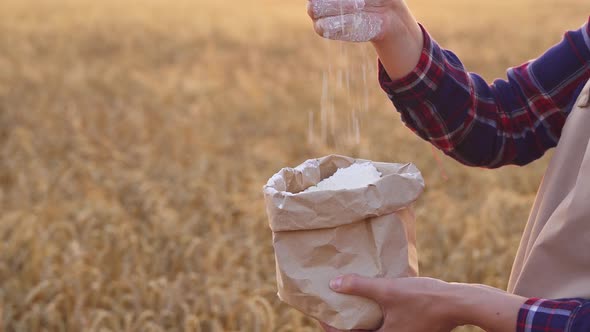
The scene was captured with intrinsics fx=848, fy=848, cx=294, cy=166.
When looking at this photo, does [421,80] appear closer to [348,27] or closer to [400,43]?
[400,43]

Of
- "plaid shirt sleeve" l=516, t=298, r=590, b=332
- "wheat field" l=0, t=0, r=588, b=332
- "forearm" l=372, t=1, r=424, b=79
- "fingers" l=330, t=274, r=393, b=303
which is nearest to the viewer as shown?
"plaid shirt sleeve" l=516, t=298, r=590, b=332

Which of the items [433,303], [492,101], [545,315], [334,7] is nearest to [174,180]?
[492,101]

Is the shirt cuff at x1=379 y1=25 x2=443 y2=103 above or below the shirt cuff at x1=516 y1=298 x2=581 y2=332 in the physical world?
above

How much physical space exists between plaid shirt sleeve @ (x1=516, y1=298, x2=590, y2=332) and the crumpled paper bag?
0.73ft

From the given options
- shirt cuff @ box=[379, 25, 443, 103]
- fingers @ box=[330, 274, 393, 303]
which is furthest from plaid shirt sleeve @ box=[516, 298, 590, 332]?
shirt cuff @ box=[379, 25, 443, 103]

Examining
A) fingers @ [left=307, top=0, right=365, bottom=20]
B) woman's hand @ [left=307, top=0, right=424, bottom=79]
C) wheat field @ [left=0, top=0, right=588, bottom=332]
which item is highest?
fingers @ [left=307, top=0, right=365, bottom=20]

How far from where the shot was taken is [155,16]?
38.3 ft

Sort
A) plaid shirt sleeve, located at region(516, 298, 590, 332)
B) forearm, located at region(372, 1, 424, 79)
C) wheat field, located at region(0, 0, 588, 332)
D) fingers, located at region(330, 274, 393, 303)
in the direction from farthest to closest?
wheat field, located at region(0, 0, 588, 332) < forearm, located at region(372, 1, 424, 79) < fingers, located at region(330, 274, 393, 303) < plaid shirt sleeve, located at region(516, 298, 590, 332)

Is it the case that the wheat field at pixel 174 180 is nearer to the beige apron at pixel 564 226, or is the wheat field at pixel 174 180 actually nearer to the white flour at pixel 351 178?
the white flour at pixel 351 178

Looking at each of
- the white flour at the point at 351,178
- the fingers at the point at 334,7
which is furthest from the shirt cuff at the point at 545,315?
the fingers at the point at 334,7

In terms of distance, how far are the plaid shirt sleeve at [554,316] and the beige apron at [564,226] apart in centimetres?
4

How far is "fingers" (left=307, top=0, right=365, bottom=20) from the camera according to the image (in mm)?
1374

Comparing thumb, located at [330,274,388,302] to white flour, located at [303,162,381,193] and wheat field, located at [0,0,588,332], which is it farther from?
wheat field, located at [0,0,588,332]

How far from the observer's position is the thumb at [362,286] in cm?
132
